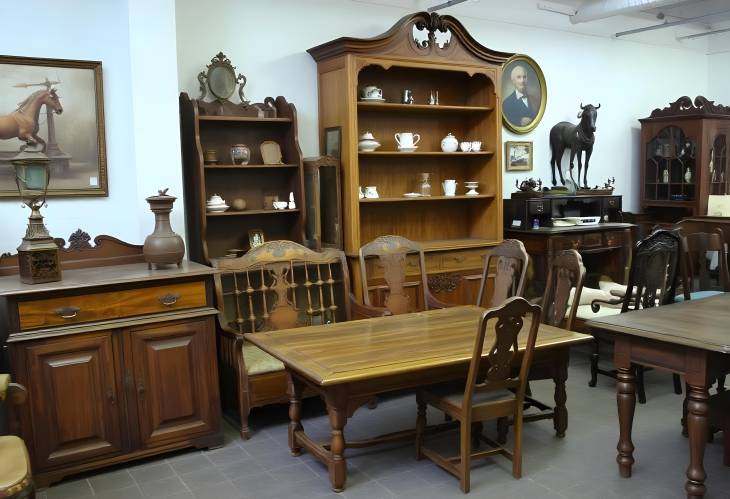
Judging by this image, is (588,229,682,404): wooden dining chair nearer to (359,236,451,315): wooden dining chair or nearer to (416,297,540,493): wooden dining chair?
(359,236,451,315): wooden dining chair

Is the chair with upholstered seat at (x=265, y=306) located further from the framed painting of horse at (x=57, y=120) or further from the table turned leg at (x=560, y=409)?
the table turned leg at (x=560, y=409)

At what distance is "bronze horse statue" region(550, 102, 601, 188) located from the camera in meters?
6.42

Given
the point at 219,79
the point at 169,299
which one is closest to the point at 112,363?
the point at 169,299

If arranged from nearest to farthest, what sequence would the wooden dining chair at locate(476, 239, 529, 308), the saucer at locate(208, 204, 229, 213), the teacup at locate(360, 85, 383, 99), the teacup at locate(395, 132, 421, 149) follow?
the wooden dining chair at locate(476, 239, 529, 308)
the saucer at locate(208, 204, 229, 213)
the teacup at locate(360, 85, 383, 99)
the teacup at locate(395, 132, 421, 149)

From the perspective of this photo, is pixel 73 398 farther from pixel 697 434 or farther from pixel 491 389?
pixel 697 434

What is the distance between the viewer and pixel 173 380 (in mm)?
3545

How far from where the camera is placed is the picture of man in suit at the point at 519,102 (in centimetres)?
627

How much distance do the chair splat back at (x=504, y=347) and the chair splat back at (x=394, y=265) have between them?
1515mm

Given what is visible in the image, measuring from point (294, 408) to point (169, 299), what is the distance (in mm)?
870

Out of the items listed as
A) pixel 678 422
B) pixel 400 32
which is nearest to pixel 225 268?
pixel 400 32

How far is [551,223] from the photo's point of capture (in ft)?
19.4

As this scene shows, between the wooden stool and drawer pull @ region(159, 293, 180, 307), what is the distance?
8.92ft

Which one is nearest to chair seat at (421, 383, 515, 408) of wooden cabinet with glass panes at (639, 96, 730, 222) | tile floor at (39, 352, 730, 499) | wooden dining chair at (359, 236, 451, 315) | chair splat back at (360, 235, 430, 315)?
tile floor at (39, 352, 730, 499)

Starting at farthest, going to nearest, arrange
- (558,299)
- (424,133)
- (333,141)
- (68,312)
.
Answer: (424,133), (333,141), (558,299), (68,312)
